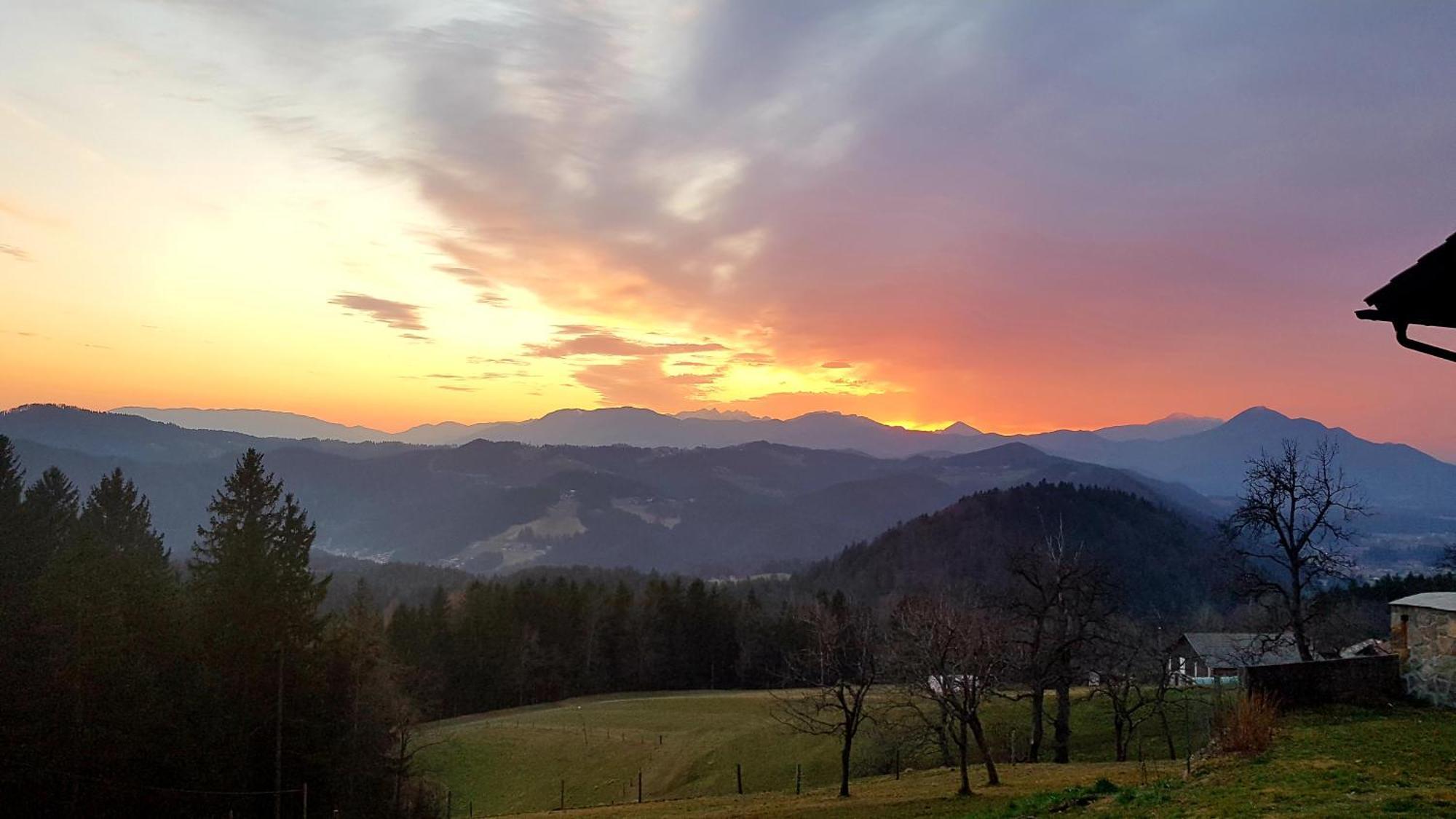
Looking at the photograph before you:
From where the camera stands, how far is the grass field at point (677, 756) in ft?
138

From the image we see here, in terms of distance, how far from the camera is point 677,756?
52.6 meters

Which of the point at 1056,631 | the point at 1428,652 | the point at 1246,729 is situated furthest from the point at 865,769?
the point at 1246,729

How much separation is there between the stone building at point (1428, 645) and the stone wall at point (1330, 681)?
53cm

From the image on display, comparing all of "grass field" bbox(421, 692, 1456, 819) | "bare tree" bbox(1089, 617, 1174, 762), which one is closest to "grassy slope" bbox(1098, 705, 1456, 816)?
"grass field" bbox(421, 692, 1456, 819)

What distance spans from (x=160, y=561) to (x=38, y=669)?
21728 mm

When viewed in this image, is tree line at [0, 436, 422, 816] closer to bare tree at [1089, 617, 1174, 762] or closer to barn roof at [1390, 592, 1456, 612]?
bare tree at [1089, 617, 1174, 762]

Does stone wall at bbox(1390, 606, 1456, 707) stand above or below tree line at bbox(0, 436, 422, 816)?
above

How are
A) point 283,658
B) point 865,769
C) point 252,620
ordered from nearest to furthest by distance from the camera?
point 283,658 → point 252,620 → point 865,769

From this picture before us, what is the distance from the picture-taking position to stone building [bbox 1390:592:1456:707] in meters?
22.1

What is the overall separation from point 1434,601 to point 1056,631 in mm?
17700

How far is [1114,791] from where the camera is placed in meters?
17.0

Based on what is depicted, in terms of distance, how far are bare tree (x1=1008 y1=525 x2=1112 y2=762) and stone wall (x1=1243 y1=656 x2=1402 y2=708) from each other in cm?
1433

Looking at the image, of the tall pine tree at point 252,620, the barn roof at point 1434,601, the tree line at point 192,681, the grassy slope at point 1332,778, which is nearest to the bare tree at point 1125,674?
the barn roof at point 1434,601

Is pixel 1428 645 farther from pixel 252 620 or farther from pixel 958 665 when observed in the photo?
pixel 252 620
